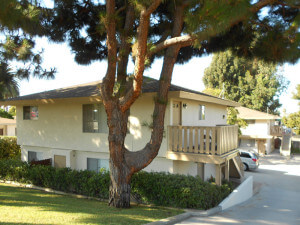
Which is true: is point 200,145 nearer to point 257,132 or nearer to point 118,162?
point 118,162

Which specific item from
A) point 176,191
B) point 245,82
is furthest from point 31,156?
point 245,82

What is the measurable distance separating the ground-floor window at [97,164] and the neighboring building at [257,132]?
2142 centimetres

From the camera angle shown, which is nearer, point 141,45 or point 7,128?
point 141,45

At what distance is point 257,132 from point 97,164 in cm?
2330

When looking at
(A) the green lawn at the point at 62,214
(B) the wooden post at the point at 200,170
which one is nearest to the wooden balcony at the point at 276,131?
(B) the wooden post at the point at 200,170

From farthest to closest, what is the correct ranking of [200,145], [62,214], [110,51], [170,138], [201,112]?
[201,112] < [170,138] < [200,145] < [110,51] < [62,214]

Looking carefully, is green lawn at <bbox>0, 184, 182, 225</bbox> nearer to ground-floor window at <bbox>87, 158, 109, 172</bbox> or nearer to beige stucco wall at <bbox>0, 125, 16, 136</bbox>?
ground-floor window at <bbox>87, 158, 109, 172</bbox>

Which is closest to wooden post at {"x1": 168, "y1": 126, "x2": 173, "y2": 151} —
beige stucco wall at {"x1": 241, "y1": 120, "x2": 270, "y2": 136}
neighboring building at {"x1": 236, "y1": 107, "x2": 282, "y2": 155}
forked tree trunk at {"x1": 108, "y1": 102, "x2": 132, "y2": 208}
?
forked tree trunk at {"x1": 108, "y1": 102, "x2": 132, "y2": 208}

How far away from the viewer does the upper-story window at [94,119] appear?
39.6 ft

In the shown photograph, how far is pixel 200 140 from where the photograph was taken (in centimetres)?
963

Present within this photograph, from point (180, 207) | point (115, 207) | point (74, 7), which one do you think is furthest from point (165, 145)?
point (74, 7)

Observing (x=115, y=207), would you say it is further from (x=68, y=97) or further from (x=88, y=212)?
(x=68, y=97)

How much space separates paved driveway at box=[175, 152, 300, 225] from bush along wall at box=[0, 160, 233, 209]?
749mm

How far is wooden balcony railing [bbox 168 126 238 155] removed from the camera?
9469mm
